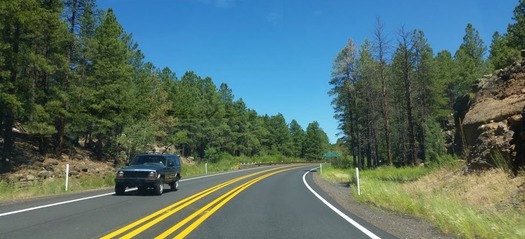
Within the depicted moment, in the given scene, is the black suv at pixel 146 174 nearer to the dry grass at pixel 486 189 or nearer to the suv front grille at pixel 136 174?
the suv front grille at pixel 136 174

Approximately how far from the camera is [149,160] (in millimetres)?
21516

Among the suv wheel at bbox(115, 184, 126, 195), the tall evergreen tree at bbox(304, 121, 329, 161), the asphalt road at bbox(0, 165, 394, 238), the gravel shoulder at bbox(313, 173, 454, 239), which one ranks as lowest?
the gravel shoulder at bbox(313, 173, 454, 239)

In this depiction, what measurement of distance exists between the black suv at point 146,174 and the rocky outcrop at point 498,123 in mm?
13884

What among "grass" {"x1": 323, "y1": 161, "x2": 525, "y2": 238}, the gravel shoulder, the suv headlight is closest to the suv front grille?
the suv headlight

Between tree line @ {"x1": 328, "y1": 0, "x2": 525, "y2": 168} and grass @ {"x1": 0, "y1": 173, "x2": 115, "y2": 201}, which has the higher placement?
tree line @ {"x1": 328, "y1": 0, "x2": 525, "y2": 168}

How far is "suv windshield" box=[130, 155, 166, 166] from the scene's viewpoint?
69.6ft

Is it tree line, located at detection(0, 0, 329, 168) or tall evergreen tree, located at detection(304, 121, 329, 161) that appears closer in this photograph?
tree line, located at detection(0, 0, 329, 168)

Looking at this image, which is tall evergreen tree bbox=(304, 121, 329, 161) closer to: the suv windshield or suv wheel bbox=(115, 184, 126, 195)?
the suv windshield

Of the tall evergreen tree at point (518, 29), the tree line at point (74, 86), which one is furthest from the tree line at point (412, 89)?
the tree line at point (74, 86)

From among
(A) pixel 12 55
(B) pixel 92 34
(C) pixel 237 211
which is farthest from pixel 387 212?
(B) pixel 92 34

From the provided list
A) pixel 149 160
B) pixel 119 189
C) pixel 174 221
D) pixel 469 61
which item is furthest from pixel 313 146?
pixel 174 221

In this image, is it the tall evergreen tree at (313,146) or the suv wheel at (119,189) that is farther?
the tall evergreen tree at (313,146)

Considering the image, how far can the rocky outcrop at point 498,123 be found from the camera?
17031 mm

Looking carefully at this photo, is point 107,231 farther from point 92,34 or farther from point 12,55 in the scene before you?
point 92,34
